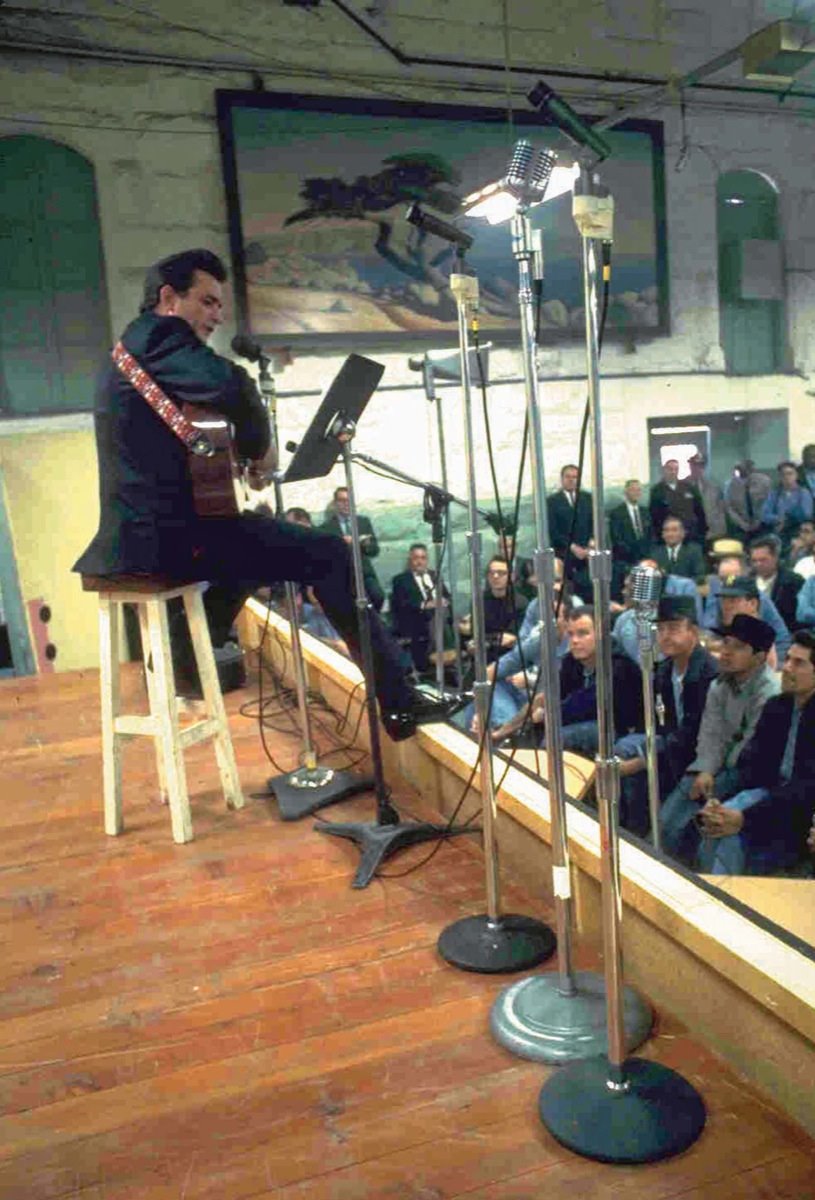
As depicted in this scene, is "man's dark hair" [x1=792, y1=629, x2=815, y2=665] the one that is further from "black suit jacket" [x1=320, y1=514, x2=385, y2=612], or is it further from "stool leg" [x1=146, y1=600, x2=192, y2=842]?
"black suit jacket" [x1=320, y1=514, x2=385, y2=612]

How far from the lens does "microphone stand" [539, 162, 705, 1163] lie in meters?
1.30

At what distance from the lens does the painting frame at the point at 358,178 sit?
6.91 m

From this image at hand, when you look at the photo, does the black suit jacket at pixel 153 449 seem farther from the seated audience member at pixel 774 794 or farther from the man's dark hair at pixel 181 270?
the seated audience member at pixel 774 794

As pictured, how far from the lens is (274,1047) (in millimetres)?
1570

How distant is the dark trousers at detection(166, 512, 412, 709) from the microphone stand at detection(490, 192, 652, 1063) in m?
0.80

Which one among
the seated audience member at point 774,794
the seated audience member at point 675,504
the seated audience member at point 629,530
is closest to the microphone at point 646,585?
the seated audience member at point 774,794

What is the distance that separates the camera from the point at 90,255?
21.9 feet

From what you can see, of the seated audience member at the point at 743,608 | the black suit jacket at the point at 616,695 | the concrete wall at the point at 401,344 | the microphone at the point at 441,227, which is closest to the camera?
the microphone at the point at 441,227

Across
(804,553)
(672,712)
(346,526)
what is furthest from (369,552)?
(672,712)

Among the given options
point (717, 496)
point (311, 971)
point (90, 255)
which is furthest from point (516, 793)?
point (717, 496)

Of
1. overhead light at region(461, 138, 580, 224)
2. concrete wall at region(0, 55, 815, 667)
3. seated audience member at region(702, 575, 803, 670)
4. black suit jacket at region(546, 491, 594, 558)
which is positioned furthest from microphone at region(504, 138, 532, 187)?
black suit jacket at region(546, 491, 594, 558)

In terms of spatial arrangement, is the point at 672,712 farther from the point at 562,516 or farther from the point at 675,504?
the point at 675,504

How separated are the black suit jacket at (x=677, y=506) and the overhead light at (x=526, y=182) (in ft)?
21.6

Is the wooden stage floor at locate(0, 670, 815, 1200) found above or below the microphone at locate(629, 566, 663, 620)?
below
